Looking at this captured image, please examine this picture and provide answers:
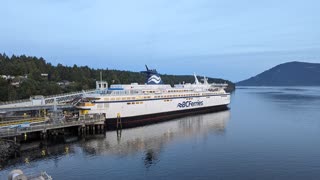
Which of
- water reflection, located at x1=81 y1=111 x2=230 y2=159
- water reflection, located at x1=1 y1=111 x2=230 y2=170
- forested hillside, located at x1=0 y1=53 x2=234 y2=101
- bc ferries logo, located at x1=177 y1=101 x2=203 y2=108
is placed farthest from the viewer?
forested hillside, located at x1=0 y1=53 x2=234 y2=101

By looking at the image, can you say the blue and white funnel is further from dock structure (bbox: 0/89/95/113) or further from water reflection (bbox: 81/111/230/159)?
dock structure (bbox: 0/89/95/113)

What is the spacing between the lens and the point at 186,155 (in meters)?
38.9

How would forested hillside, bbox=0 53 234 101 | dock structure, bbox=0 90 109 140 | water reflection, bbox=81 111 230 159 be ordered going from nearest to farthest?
water reflection, bbox=81 111 230 159 → dock structure, bbox=0 90 109 140 → forested hillside, bbox=0 53 234 101

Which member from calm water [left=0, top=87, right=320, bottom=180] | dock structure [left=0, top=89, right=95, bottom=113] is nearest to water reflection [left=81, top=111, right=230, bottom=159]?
calm water [left=0, top=87, right=320, bottom=180]

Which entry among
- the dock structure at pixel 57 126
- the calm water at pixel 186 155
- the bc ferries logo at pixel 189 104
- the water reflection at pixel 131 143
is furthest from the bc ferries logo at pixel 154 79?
the dock structure at pixel 57 126

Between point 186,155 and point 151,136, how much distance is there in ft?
41.4

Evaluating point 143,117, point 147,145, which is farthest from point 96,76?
point 147,145

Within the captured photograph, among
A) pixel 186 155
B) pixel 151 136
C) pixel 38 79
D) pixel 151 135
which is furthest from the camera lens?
pixel 38 79

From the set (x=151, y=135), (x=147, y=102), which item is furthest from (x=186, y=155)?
(x=147, y=102)

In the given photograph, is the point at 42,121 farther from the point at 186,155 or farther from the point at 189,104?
the point at 189,104

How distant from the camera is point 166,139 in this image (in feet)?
159

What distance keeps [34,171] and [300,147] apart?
3360cm

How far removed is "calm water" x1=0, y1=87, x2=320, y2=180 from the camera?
31.8 meters

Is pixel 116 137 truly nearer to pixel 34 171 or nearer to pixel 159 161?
pixel 159 161
